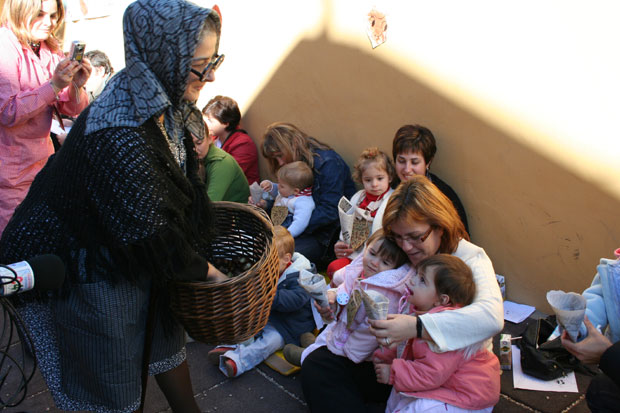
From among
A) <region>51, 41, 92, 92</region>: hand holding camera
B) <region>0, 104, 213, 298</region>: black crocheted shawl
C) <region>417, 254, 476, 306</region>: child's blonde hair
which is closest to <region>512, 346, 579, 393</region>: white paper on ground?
<region>417, 254, 476, 306</region>: child's blonde hair

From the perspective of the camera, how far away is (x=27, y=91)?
3.49 meters

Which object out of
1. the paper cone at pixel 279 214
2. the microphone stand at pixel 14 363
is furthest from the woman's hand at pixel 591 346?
the paper cone at pixel 279 214

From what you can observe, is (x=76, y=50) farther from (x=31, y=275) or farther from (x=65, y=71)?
(x=31, y=275)

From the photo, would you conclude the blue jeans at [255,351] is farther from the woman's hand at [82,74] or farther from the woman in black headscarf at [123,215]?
the woman's hand at [82,74]

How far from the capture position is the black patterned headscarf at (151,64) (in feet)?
6.18

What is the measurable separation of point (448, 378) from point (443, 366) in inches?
3.8

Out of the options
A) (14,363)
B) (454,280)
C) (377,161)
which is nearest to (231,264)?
(454,280)

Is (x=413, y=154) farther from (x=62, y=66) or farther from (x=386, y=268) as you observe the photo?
(x=62, y=66)

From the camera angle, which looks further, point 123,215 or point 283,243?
point 283,243

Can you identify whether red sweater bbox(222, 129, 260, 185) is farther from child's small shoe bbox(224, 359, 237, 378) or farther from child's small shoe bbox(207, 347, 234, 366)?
child's small shoe bbox(224, 359, 237, 378)

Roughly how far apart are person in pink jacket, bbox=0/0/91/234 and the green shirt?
113 centimetres

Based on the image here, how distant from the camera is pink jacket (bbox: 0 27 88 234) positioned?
3.46 m

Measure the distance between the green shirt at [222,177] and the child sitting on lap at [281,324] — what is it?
3.62 feet

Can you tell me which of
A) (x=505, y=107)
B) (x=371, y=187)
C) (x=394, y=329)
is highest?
(x=505, y=107)
